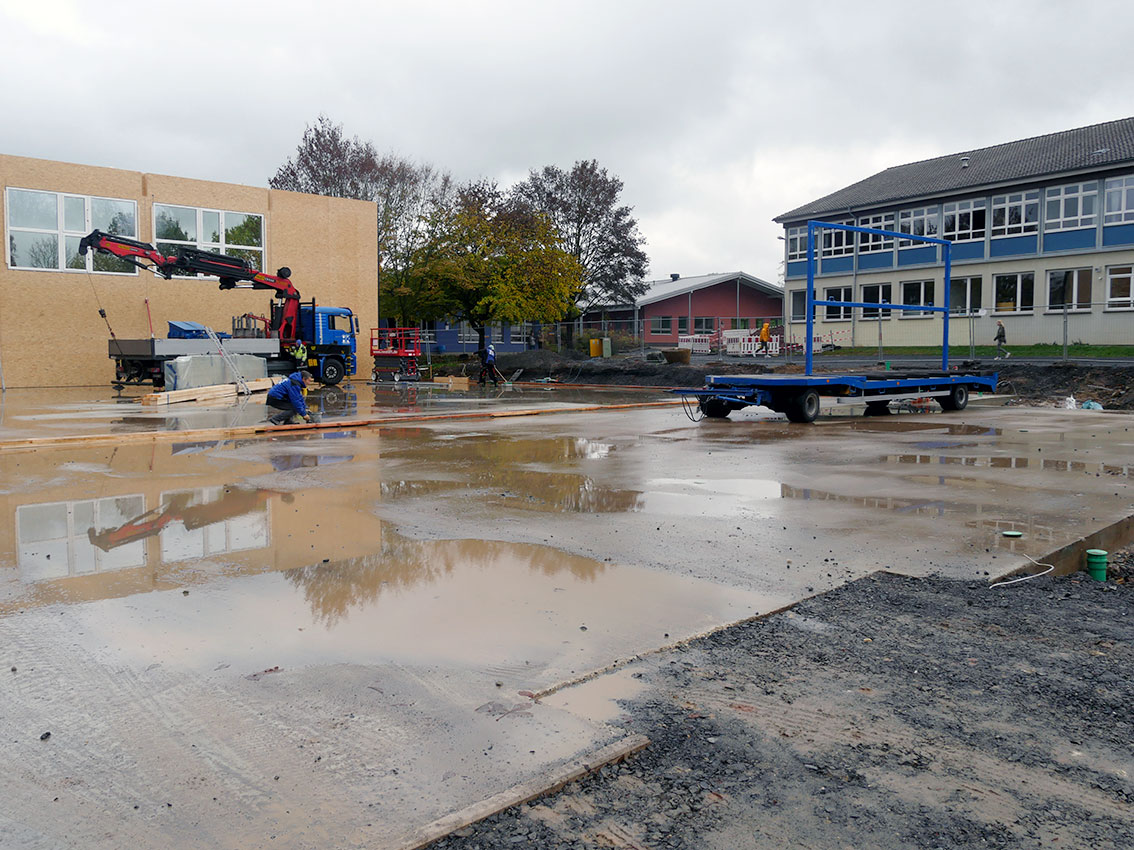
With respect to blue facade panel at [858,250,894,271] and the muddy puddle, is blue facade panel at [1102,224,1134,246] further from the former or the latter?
the muddy puddle

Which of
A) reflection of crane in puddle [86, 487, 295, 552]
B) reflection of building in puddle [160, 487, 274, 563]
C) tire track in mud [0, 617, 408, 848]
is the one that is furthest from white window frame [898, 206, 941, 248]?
tire track in mud [0, 617, 408, 848]

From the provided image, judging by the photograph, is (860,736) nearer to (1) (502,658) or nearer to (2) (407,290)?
(1) (502,658)

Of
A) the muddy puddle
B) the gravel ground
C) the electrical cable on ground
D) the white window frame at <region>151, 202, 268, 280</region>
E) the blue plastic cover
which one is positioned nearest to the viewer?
the gravel ground

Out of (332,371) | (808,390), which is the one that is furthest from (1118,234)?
(332,371)

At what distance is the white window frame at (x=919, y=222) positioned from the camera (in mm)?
39719

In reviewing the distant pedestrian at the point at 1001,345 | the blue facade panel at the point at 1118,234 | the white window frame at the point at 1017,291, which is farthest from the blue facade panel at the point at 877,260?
the blue facade panel at the point at 1118,234

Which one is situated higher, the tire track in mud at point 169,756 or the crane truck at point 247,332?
the crane truck at point 247,332

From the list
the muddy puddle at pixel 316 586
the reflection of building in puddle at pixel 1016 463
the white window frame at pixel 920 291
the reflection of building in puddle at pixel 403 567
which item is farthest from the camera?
the white window frame at pixel 920 291

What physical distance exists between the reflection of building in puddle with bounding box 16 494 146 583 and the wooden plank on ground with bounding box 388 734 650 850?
4269 mm

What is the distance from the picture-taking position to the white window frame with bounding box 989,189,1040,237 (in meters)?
35.9

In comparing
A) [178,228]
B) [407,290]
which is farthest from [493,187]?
[178,228]

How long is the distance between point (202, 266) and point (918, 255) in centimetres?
3011

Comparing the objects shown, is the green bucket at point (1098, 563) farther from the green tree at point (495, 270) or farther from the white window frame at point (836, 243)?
the white window frame at point (836, 243)

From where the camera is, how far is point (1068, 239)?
34719 millimetres
